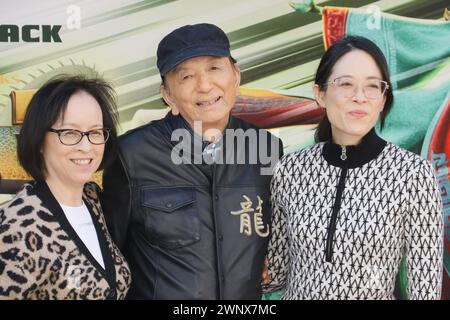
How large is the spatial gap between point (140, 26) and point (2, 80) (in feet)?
2.29

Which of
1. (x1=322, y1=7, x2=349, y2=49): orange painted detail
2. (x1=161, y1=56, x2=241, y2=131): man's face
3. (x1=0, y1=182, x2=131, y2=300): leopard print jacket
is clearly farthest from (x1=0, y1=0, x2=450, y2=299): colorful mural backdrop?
(x1=0, y1=182, x2=131, y2=300): leopard print jacket

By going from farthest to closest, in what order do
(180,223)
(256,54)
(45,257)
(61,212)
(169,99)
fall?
(256,54)
(169,99)
(180,223)
(61,212)
(45,257)

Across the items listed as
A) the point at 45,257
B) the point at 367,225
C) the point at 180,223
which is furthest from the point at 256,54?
the point at 45,257


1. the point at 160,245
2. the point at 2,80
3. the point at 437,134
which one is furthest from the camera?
the point at 437,134

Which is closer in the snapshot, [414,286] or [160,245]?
[414,286]

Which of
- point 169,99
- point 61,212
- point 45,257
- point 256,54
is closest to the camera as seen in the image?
point 45,257

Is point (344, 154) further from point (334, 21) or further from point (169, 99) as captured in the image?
point (334, 21)

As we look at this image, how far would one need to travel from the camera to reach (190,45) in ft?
7.85

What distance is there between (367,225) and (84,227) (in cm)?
103

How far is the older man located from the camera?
2363 mm

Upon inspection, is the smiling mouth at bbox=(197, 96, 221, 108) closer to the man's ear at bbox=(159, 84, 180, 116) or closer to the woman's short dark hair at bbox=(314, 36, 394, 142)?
the man's ear at bbox=(159, 84, 180, 116)

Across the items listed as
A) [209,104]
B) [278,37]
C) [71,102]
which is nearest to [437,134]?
[278,37]

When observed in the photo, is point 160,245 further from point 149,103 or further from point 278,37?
point 278,37
